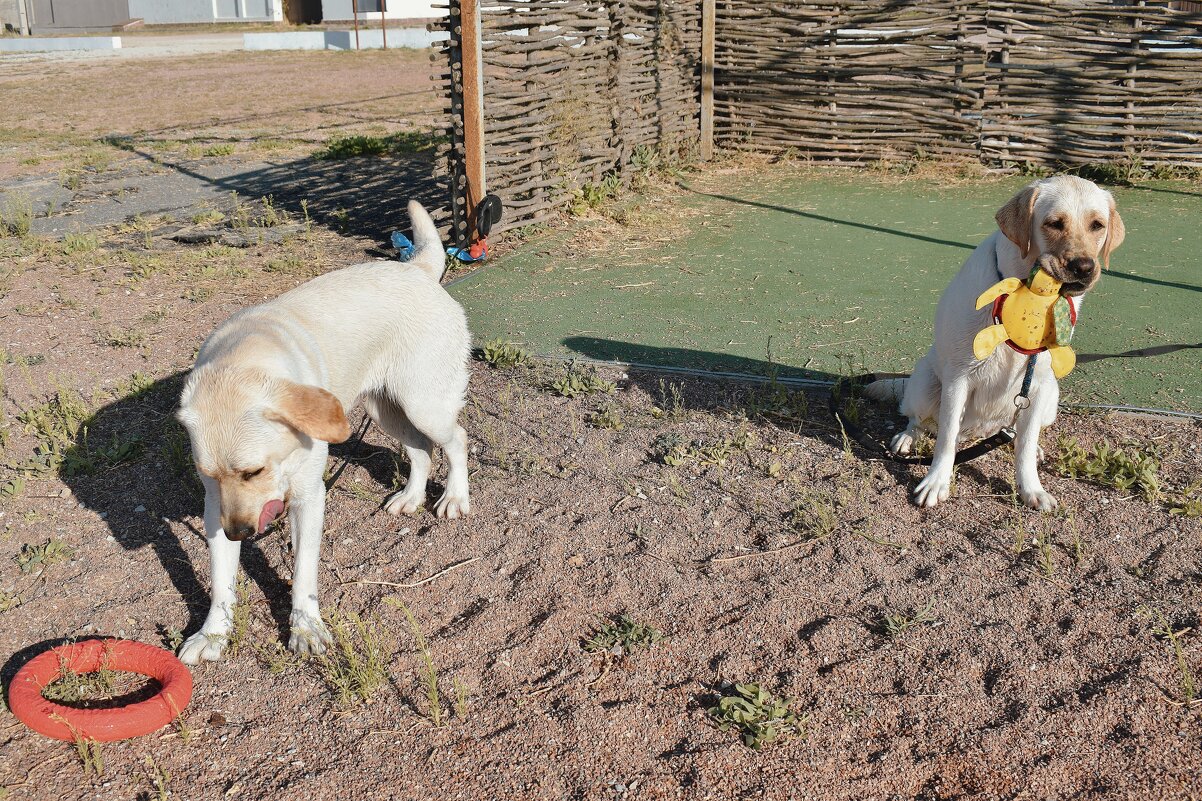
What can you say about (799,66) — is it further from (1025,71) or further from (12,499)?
(12,499)

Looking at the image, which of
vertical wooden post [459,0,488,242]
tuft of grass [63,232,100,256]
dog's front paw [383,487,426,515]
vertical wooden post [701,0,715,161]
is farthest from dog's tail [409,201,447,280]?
vertical wooden post [701,0,715,161]

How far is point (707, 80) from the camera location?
12266mm

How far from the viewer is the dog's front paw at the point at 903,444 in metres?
4.77

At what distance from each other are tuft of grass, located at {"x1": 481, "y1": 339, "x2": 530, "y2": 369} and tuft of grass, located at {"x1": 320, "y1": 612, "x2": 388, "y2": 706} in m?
2.52

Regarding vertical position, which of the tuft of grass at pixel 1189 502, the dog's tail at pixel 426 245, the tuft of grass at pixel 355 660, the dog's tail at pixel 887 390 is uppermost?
the dog's tail at pixel 426 245

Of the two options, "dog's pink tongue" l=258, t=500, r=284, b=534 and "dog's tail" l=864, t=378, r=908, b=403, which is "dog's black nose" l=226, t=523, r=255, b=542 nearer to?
"dog's pink tongue" l=258, t=500, r=284, b=534

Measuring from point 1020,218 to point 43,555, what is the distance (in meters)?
4.03

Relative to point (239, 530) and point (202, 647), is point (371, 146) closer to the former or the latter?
point (202, 647)

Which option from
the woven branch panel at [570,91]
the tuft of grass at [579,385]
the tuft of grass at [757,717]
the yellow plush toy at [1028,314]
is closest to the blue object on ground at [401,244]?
the woven branch panel at [570,91]

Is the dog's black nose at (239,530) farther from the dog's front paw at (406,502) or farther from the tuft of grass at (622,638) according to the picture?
the dog's front paw at (406,502)

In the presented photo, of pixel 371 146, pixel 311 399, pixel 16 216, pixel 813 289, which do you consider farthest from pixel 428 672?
pixel 371 146

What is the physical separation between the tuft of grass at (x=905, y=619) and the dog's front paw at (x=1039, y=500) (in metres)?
0.92

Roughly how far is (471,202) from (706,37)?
5.30 meters

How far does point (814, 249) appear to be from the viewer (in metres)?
8.55
